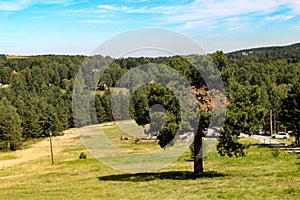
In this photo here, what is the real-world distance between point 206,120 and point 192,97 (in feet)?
6.72

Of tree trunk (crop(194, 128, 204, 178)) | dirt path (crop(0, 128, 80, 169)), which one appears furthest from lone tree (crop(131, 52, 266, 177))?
dirt path (crop(0, 128, 80, 169))

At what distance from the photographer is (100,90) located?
164 m

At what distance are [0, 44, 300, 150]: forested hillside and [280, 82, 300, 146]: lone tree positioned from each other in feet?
0.48

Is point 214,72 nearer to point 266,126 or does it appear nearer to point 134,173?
point 134,173

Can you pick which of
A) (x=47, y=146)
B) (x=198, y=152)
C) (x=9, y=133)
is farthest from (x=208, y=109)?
(x=9, y=133)

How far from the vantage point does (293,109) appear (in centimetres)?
5891

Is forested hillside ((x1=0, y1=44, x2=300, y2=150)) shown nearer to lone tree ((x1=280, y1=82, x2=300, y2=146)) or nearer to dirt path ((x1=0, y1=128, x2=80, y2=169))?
lone tree ((x1=280, y1=82, x2=300, y2=146))

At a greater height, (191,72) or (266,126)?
(191,72)

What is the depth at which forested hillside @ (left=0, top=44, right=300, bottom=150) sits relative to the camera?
29.2 metres

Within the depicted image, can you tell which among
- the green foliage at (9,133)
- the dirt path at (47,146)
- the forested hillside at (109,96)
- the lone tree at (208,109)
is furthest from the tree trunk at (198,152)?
the green foliage at (9,133)

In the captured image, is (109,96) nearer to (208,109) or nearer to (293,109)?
(293,109)

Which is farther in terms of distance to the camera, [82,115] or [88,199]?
[82,115]

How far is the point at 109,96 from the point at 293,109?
8093 centimetres

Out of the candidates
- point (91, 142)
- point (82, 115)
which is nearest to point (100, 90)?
point (82, 115)
